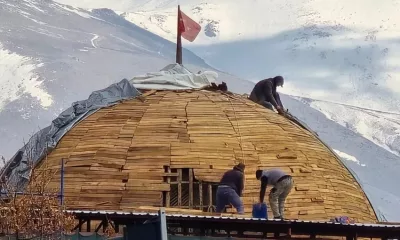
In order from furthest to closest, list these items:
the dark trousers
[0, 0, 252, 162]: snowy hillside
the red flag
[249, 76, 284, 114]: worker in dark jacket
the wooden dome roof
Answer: [0, 0, 252, 162]: snowy hillside, the red flag, [249, 76, 284, 114]: worker in dark jacket, the wooden dome roof, the dark trousers

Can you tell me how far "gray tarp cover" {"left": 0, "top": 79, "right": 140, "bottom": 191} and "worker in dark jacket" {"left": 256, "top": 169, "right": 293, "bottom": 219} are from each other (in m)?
5.84

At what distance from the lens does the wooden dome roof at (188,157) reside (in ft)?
93.1

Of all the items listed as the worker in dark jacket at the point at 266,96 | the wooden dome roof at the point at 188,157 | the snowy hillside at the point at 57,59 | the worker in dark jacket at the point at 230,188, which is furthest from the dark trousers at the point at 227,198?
the snowy hillside at the point at 57,59

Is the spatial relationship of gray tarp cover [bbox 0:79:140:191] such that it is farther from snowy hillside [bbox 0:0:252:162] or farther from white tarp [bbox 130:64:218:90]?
snowy hillside [bbox 0:0:252:162]

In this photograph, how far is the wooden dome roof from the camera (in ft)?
93.1

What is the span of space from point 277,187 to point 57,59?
4981 inches

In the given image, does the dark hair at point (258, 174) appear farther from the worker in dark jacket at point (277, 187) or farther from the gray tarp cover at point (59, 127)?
the gray tarp cover at point (59, 127)

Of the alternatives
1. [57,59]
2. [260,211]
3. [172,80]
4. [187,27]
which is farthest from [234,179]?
[57,59]

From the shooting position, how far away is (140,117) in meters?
30.3

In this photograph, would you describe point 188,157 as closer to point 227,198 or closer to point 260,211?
point 227,198

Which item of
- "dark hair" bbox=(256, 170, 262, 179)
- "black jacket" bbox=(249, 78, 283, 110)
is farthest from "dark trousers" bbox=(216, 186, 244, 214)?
"black jacket" bbox=(249, 78, 283, 110)

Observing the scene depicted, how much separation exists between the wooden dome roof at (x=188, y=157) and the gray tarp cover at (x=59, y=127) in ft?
0.71

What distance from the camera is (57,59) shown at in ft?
495

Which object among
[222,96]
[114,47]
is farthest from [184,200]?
[114,47]
